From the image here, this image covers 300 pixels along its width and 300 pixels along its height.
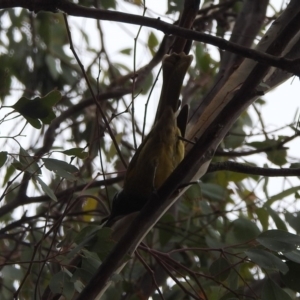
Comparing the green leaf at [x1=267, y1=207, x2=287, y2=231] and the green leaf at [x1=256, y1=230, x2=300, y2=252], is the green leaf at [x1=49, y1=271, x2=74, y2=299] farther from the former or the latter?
the green leaf at [x1=267, y1=207, x2=287, y2=231]

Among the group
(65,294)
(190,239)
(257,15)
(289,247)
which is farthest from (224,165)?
(257,15)

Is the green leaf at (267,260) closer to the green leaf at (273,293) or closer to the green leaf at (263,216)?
the green leaf at (273,293)

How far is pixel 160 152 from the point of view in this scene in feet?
7.59

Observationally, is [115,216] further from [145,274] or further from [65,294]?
[145,274]

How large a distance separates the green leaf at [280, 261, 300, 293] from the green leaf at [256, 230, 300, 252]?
0.35 ft

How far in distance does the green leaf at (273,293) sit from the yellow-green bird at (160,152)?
55 cm

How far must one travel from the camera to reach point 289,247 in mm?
1800

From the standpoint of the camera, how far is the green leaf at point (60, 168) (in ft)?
6.16

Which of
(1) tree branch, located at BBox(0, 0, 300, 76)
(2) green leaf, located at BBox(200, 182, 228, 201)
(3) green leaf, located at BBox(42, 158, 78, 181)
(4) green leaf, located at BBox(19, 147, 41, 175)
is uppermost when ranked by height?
(2) green leaf, located at BBox(200, 182, 228, 201)

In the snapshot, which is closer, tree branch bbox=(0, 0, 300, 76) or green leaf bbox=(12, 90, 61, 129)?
tree branch bbox=(0, 0, 300, 76)

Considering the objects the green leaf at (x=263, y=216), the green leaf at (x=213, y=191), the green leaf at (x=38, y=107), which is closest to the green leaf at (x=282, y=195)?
the green leaf at (x=263, y=216)

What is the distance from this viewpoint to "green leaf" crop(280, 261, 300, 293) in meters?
1.87

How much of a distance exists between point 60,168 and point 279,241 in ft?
2.26

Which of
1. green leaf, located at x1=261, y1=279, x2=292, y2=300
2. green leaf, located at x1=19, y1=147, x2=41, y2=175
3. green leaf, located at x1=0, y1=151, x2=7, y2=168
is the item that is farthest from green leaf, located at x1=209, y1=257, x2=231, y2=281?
green leaf, located at x1=0, y1=151, x2=7, y2=168
